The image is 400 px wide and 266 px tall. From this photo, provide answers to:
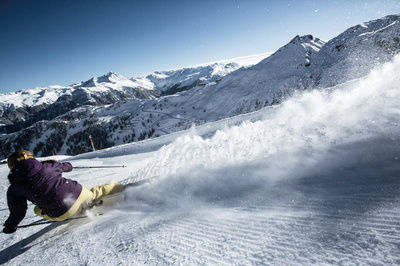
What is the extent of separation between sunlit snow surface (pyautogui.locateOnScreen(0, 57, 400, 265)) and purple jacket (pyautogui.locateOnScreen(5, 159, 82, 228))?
2.15 ft

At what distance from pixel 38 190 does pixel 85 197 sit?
0.88m

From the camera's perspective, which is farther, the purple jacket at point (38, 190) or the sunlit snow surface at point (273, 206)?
the purple jacket at point (38, 190)

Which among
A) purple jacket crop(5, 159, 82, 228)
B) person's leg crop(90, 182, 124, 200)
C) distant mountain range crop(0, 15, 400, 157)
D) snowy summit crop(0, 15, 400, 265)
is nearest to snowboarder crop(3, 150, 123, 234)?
purple jacket crop(5, 159, 82, 228)

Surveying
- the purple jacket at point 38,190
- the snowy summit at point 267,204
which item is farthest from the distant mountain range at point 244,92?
the purple jacket at point 38,190

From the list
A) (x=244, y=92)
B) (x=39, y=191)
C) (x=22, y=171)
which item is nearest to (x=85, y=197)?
(x=39, y=191)

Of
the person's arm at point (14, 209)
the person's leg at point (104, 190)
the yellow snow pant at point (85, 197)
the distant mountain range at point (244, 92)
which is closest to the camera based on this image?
the person's arm at point (14, 209)

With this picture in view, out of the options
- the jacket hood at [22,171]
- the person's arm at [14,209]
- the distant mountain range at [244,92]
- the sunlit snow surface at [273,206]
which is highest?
the distant mountain range at [244,92]

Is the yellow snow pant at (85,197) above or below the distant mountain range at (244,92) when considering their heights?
below

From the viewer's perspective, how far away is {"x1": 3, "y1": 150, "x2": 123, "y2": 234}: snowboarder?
309 cm

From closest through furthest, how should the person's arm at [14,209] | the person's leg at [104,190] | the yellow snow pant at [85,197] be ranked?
the person's arm at [14,209]
the yellow snow pant at [85,197]
the person's leg at [104,190]

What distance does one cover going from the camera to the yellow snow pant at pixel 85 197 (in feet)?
12.0

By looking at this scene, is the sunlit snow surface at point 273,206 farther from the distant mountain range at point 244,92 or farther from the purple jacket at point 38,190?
the distant mountain range at point 244,92

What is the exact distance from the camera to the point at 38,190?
3.23m

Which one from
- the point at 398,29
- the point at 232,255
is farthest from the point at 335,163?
the point at 398,29
